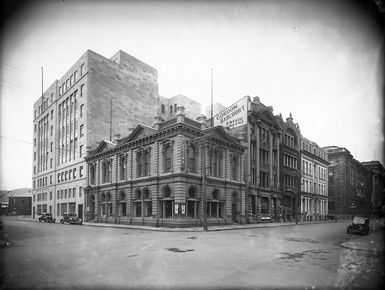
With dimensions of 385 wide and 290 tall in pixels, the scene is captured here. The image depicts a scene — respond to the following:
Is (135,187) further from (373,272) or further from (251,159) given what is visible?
(373,272)

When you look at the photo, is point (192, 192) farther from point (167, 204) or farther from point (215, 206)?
point (215, 206)

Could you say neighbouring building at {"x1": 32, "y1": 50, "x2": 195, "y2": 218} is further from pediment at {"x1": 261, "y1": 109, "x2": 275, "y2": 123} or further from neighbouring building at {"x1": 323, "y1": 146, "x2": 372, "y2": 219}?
neighbouring building at {"x1": 323, "y1": 146, "x2": 372, "y2": 219}

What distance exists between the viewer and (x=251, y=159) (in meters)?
43.8

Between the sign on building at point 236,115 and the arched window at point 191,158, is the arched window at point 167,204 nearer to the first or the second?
the arched window at point 191,158

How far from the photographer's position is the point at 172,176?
106 feet

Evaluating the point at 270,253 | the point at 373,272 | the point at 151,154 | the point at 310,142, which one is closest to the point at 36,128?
the point at 151,154

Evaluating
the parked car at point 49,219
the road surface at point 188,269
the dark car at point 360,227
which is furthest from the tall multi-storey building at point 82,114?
the road surface at point 188,269

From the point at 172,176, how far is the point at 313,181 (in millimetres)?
43102

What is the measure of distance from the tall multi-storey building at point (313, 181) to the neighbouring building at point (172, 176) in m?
24.3

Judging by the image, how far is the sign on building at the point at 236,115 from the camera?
43.7m

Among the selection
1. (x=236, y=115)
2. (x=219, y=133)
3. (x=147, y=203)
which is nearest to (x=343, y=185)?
(x=236, y=115)

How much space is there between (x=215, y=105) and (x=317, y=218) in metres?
34.9

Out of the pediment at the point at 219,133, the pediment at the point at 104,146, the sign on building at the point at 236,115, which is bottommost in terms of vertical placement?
the pediment at the point at 104,146

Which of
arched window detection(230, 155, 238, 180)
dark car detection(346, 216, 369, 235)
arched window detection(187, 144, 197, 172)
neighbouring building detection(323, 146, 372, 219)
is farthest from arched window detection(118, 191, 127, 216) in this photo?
neighbouring building detection(323, 146, 372, 219)
